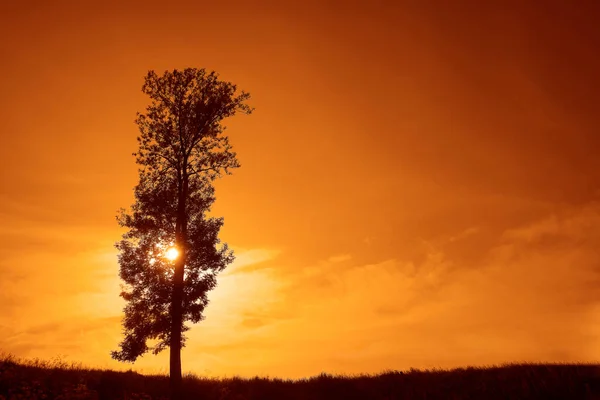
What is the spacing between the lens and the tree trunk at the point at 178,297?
20141mm

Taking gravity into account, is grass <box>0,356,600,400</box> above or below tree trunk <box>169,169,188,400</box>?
below

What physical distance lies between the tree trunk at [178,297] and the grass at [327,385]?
517mm

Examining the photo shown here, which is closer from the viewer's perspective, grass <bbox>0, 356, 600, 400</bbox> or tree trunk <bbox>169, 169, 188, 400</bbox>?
grass <bbox>0, 356, 600, 400</bbox>

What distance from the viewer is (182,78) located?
2530 centimetres

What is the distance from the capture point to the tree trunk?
20141 mm

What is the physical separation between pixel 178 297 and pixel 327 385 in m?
8.19

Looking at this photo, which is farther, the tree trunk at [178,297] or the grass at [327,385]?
the tree trunk at [178,297]

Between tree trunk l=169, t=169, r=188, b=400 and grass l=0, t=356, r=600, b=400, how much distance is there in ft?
1.70

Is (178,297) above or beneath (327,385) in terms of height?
above

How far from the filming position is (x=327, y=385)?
19969mm

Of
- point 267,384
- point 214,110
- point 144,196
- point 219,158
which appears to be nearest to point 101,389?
point 267,384

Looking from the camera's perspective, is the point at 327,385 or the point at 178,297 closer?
the point at 327,385

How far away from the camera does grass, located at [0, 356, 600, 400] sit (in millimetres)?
15594

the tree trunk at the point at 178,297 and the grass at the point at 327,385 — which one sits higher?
the tree trunk at the point at 178,297
